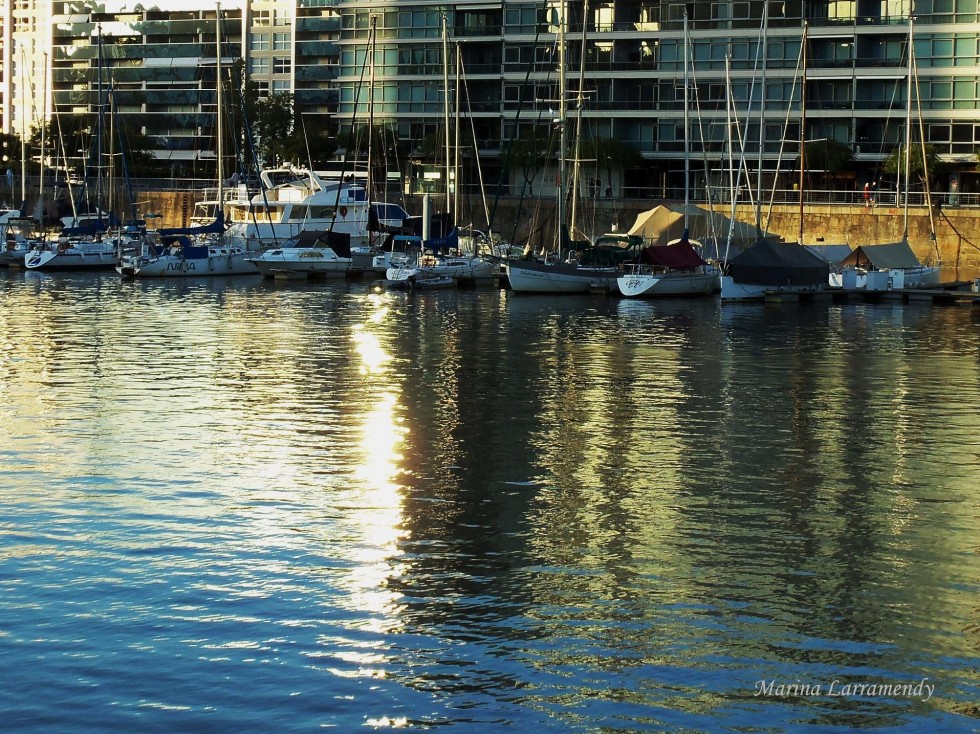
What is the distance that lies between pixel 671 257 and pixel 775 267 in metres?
4.47

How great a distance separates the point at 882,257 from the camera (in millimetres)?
67500

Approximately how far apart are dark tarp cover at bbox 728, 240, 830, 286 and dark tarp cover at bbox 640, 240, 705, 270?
2431mm

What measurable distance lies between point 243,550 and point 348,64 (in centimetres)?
10468

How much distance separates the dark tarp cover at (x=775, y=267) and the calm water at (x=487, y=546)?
2221 centimetres

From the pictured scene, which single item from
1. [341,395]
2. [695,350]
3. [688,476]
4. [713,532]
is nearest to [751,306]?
[695,350]

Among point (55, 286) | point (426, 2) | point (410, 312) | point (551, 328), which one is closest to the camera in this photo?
point (551, 328)

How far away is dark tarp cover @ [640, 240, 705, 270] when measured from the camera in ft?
214

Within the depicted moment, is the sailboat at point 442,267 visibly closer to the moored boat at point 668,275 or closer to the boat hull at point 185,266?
the moored boat at point 668,275

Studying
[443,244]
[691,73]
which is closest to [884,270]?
[443,244]

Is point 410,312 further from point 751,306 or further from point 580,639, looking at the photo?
point 580,639

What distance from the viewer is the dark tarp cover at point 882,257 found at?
6706 centimetres

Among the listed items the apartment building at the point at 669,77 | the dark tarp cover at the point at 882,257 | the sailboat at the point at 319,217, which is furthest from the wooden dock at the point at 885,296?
the sailboat at the point at 319,217

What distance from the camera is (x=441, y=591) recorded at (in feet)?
59.0

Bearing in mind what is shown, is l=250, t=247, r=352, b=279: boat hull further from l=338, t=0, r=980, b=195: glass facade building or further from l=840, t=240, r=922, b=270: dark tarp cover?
l=840, t=240, r=922, b=270: dark tarp cover
